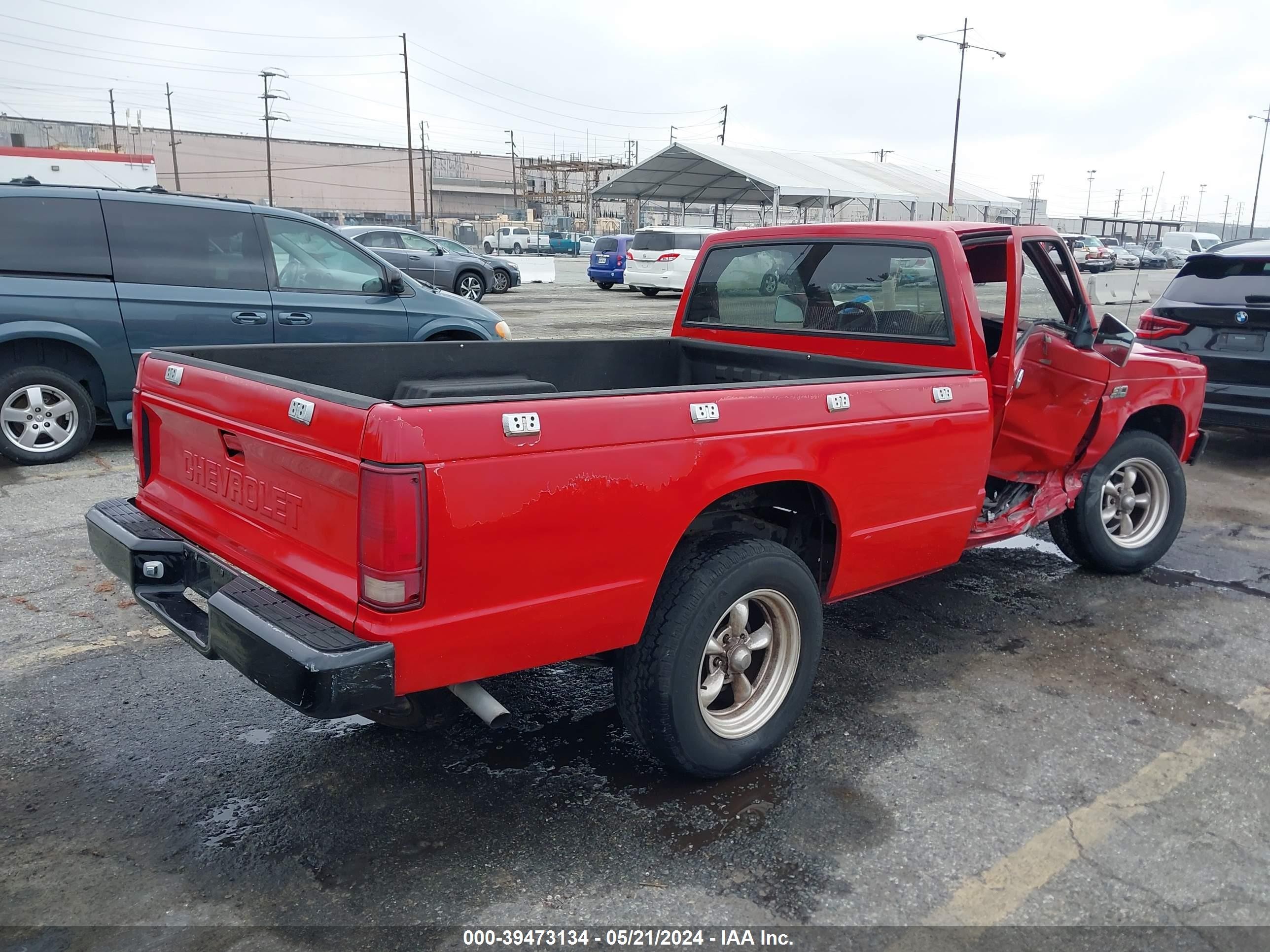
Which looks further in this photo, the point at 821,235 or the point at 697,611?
the point at 821,235

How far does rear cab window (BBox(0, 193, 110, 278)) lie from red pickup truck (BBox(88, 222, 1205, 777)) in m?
4.08

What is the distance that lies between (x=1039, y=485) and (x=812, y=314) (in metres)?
1.47

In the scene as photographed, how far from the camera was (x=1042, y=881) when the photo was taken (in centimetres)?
286

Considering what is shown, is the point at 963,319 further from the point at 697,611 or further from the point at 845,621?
the point at 697,611

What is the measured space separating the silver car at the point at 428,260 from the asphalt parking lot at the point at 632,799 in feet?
56.0

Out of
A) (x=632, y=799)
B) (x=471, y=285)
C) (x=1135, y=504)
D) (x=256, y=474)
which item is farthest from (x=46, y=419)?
(x=471, y=285)

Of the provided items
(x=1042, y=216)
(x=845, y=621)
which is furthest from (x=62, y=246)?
(x=1042, y=216)

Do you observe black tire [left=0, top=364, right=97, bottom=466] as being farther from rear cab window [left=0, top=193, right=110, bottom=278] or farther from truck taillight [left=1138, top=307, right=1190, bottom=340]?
truck taillight [left=1138, top=307, right=1190, bottom=340]

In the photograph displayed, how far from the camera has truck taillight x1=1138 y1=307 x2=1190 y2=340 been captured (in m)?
8.14

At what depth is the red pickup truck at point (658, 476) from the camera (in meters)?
2.53

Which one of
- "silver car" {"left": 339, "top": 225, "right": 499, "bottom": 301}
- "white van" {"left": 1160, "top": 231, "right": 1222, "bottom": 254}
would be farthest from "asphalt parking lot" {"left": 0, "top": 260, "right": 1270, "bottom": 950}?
"white van" {"left": 1160, "top": 231, "right": 1222, "bottom": 254}

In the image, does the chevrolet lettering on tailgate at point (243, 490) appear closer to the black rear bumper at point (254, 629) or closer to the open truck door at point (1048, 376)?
the black rear bumper at point (254, 629)

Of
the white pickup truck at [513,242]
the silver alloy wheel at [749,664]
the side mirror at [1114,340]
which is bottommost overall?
the silver alloy wheel at [749,664]

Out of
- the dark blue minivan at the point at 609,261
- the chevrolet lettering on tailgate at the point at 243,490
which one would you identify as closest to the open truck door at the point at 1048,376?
the chevrolet lettering on tailgate at the point at 243,490
